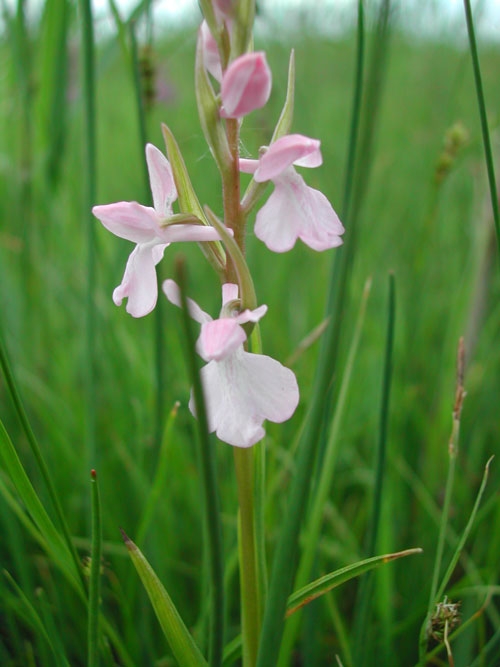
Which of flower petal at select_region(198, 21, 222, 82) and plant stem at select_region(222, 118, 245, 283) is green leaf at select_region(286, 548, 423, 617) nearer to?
plant stem at select_region(222, 118, 245, 283)

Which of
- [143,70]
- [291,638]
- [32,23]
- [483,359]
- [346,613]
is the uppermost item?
[32,23]

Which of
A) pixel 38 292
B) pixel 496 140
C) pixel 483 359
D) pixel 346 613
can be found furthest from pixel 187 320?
pixel 38 292

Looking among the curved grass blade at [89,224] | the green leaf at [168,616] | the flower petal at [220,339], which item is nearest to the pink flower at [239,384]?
the flower petal at [220,339]

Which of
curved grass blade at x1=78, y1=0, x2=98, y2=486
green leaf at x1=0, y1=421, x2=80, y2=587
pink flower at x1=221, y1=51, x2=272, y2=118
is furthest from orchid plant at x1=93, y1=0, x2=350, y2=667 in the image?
curved grass blade at x1=78, y1=0, x2=98, y2=486

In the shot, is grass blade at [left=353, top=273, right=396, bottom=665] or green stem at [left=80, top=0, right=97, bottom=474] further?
green stem at [left=80, top=0, right=97, bottom=474]

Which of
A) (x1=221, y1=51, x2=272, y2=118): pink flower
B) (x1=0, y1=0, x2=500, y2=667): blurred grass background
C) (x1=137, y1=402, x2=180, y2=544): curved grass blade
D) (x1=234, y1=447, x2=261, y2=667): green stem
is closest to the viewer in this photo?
(x1=221, y1=51, x2=272, y2=118): pink flower

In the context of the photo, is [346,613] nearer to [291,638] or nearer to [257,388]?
[291,638]
